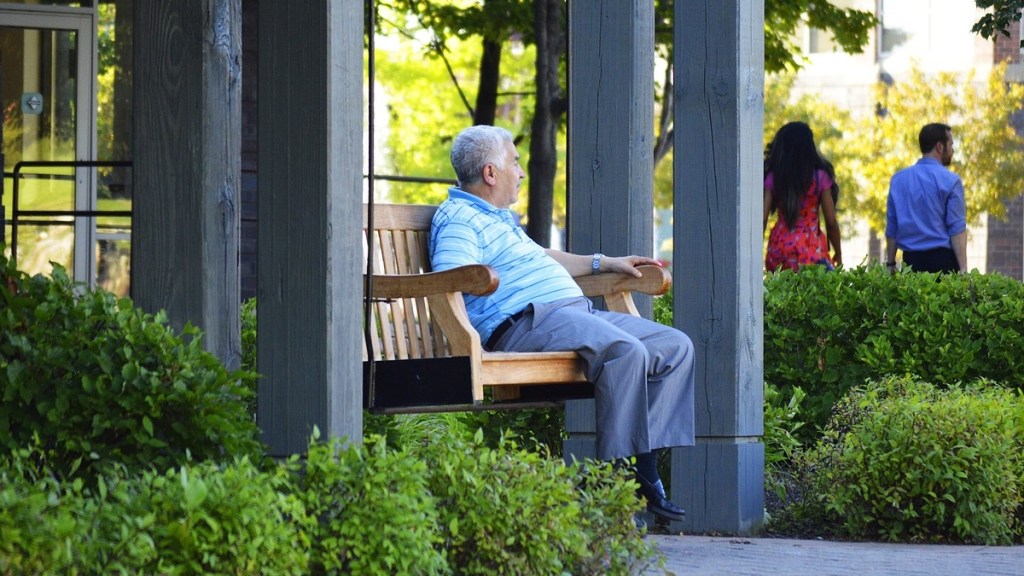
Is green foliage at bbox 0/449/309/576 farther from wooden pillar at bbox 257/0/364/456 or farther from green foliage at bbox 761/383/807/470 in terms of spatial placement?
green foliage at bbox 761/383/807/470

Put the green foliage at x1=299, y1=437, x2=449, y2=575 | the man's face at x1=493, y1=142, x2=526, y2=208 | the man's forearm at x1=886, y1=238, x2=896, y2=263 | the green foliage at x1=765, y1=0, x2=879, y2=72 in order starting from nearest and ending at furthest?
the green foliage at x1=299, y1=437, x2=449, y2=575, the man's face at x1=493, y1=142, x2=526, y2=208, the man's forearm at x1=886, y1=238, x2=896, y2=263, the green foliage at x1=765, y1=0, x2=879, y2=72

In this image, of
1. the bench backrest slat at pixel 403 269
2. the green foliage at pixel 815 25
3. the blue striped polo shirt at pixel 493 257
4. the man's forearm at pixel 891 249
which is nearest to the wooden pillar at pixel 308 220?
the bench backrest slat at pixel 403 269

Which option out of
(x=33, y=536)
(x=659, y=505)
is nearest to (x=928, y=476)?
(x=659, y=505)

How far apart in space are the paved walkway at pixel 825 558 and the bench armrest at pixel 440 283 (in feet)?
3.45

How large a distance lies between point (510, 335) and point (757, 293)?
40.9 inches

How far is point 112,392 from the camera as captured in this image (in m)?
3.90

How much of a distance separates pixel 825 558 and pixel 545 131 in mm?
9414

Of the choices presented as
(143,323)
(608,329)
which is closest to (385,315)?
(608,329)

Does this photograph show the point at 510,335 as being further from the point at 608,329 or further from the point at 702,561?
the point at 702,561

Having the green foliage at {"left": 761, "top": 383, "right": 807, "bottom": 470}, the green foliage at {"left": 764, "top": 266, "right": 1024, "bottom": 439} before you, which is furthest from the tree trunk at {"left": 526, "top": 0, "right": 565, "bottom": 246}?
the green foliage at {"left": 761, "top": 383, "right": 807, "bottom": 470}

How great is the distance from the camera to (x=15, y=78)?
1209 centimetres

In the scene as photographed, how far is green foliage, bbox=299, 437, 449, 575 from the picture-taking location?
3.75 m

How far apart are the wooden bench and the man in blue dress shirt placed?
497cm

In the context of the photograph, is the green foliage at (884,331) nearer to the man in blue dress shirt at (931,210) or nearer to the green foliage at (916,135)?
the man in blue dress shirt at (931,210)
